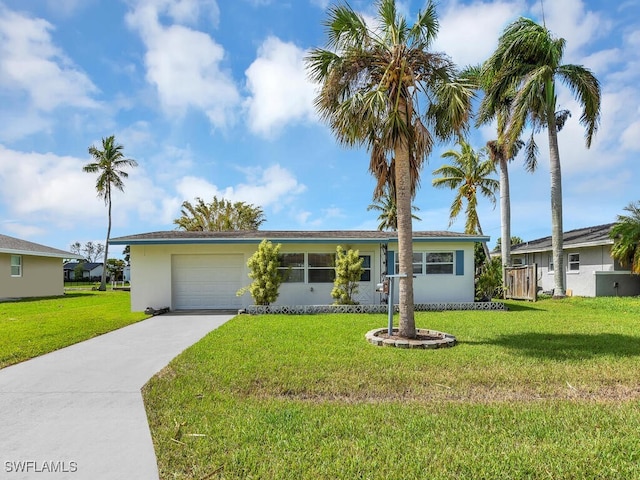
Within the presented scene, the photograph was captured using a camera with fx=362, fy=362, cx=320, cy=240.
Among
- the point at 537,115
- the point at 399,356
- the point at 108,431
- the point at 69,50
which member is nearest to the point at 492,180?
the point at 537,115

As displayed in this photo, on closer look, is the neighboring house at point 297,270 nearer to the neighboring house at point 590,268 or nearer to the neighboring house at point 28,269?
the neighboring house at point 590,268

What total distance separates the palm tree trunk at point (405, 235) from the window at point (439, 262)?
659 cm

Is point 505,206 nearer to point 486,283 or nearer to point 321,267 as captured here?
point 486,283

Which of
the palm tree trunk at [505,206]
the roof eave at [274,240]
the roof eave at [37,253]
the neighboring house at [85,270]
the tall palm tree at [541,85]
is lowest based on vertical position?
the neighboring house at [85,270]

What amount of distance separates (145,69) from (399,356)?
10.4 metres

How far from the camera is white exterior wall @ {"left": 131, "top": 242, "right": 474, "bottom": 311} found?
1369 cm

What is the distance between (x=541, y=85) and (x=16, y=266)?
29.2 metres

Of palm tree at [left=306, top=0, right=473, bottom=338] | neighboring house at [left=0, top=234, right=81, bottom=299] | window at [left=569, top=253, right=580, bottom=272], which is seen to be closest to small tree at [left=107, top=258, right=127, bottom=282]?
neighboring house at [left=0, top=234, right=81, bottom=299]

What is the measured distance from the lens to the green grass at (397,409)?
299cm

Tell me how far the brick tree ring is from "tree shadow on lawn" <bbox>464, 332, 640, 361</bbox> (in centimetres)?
65

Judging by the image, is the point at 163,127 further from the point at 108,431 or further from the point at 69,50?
the point at 108,431

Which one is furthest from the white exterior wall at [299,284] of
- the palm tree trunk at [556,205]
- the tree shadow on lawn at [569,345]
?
the palm tree trunk at [556,205]

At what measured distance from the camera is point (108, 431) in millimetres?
3660

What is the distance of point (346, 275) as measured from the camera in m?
12.7
